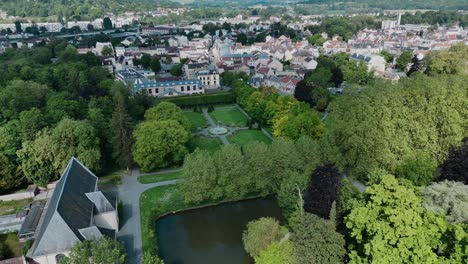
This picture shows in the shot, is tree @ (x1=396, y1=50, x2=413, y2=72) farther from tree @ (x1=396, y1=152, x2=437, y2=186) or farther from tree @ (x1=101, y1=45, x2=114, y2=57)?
tree @ (x1=101, y1=45, x2=114, y2=57)

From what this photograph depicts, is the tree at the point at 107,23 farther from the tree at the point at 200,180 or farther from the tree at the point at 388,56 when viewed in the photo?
the tree at the point at 200,180

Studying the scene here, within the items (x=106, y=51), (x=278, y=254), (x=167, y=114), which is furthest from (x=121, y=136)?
(x=106, y=51)

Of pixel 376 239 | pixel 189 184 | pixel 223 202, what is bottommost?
pixel 223 202

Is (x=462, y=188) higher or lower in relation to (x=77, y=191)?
higher

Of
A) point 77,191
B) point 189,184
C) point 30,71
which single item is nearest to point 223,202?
point 189,184

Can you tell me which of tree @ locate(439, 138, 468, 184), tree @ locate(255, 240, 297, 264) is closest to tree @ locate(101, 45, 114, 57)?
tree @ locate(255, 240, 297, 264)

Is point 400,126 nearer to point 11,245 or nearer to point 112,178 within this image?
point 112,178

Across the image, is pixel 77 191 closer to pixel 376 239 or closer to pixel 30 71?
pixel 376 239
